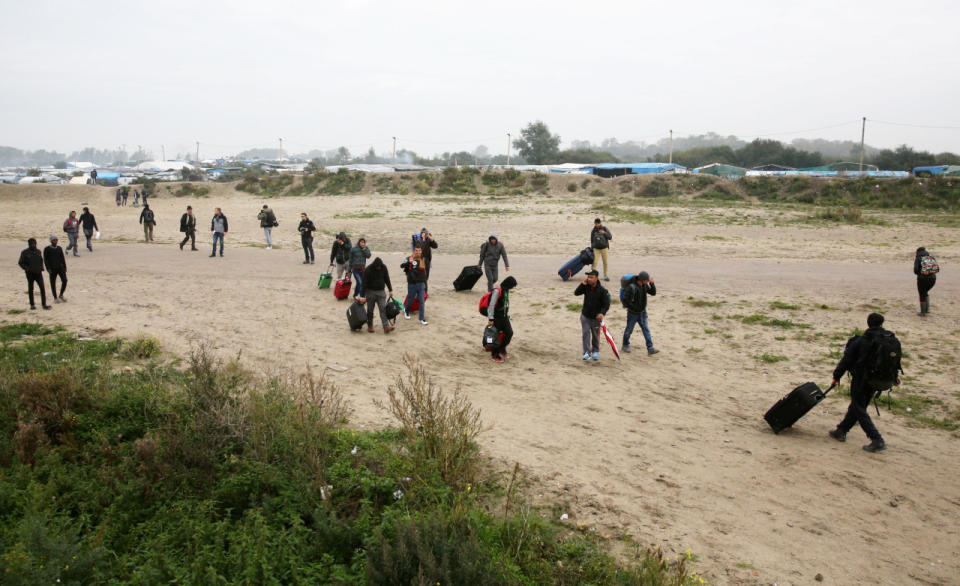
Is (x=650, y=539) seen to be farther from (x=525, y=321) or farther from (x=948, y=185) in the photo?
(x=948, y=185)

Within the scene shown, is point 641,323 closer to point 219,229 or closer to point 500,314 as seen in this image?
point 500,314

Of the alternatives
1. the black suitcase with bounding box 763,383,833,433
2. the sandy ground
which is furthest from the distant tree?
the black suitcase with bounding box 763,383,833,433

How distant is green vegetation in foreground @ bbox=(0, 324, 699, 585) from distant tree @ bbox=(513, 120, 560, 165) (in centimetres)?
9975

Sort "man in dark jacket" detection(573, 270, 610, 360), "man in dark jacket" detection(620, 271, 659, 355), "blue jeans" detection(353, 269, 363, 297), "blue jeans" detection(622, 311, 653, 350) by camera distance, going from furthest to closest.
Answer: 1. "blue jeans" detection(353, 269, 363, 297)
2. "blue jeans" detection(622, 311, 653, 350)
3. "man in dark jacket" detection(620, 271, 659, 355)
4. "man in dark jacket" detection(573, 270, 610, 360)

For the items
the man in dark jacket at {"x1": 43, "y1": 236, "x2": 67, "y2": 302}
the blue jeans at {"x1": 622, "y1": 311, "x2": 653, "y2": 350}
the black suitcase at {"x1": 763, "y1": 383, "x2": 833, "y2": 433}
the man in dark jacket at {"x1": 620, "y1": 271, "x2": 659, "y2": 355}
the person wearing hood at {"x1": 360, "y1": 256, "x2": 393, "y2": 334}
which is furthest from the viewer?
the man in dark jacket at {"x1": 43, "y1": 236, "x2": 67, "y2": 302}

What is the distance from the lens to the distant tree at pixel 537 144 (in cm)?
10538

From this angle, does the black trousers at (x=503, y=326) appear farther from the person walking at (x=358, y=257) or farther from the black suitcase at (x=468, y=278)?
the black suitcase at (x=468, y=278)

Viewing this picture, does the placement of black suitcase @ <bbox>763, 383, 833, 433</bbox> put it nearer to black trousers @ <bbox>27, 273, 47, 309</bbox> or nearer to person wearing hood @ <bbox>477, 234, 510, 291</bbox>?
person wearing hood @ <bbox>477, 234, 510, 291</bbox>

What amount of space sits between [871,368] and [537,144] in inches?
4074

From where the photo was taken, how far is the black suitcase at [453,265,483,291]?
15.8m

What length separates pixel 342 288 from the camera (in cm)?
1470

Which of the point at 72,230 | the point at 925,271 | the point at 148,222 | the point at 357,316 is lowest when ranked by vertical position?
the point at 357,316

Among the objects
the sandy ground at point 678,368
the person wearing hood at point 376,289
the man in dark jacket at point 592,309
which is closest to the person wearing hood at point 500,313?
the sandy ground at point 678,368

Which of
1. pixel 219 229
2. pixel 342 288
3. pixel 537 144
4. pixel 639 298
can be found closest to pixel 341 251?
pixel 342 288
